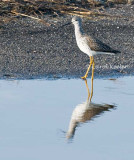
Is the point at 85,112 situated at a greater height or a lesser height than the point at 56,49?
lesser

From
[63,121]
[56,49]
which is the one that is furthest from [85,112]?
[56,49]

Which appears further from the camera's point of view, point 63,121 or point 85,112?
point 85,112

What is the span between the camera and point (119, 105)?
8.54 metres

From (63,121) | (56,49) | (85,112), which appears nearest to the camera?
(63,121)

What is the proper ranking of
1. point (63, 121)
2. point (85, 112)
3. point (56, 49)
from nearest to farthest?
point (63, 121)
point (85, 112)
point (56, 49)

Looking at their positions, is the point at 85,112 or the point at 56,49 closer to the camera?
the point at 85,112

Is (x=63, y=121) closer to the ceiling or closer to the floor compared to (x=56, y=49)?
closer to the floor

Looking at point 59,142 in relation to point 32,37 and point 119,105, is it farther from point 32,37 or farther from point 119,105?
point 32,37

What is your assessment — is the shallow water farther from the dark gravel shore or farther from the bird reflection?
the dark gravel shore

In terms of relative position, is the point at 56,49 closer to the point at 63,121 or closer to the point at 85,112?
the point at 85,112

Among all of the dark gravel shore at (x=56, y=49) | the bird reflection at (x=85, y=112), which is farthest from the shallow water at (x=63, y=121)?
the dark gravel shore at (x=56, y=49)

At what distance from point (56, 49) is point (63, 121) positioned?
460 cm

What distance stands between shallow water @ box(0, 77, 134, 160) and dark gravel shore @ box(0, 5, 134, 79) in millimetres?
670

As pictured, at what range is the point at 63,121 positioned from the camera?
7.67m
